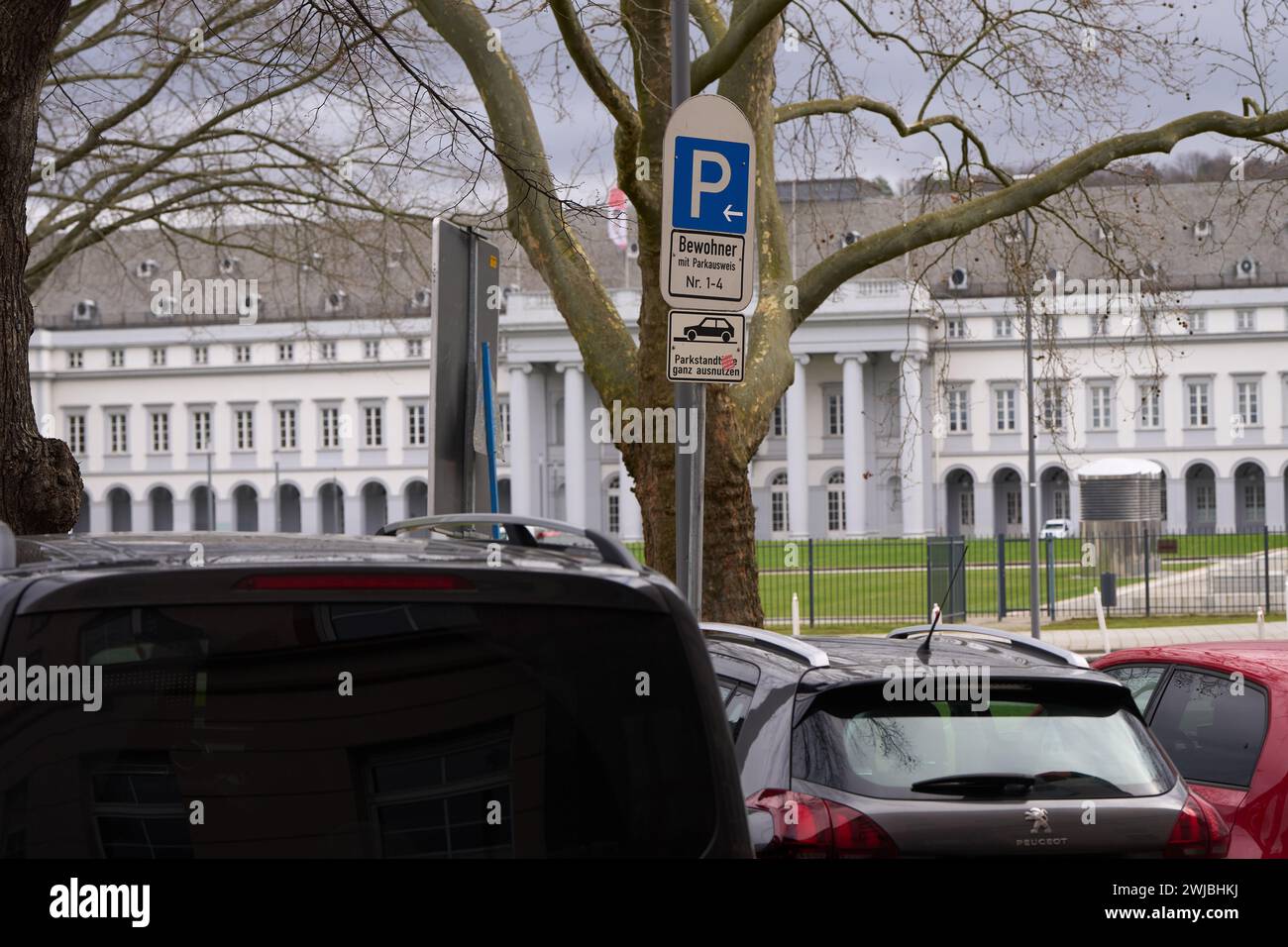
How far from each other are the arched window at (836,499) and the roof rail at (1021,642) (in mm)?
86834

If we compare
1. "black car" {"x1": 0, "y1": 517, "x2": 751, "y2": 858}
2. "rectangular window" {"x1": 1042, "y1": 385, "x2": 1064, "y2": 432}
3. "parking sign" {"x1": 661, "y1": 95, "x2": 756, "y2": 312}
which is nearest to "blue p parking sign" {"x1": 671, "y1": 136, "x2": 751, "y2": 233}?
"parking sign" {"x1": 661, "y1": 95, "x2": 756, "y2": 312}

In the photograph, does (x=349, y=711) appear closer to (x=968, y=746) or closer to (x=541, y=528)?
(x=541, y=528)

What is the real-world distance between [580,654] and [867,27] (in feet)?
44.6

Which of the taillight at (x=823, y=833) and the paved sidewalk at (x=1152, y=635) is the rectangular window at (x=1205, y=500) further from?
the taillight at (x=823, y=833)

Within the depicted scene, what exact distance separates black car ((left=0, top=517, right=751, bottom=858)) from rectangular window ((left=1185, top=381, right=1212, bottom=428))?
3671 inches

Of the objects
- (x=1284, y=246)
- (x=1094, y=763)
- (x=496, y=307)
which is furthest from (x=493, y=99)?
(x=1284, y=246)

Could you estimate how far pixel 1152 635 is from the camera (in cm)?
2566

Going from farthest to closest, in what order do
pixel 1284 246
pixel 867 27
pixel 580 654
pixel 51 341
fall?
pixel 51 341 → pixel 1284 246 → pixel 867 27 → pixel 580 654

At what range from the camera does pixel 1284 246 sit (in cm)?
8931

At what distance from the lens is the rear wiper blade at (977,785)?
464cm

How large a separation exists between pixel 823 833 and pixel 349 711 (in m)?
2.41
